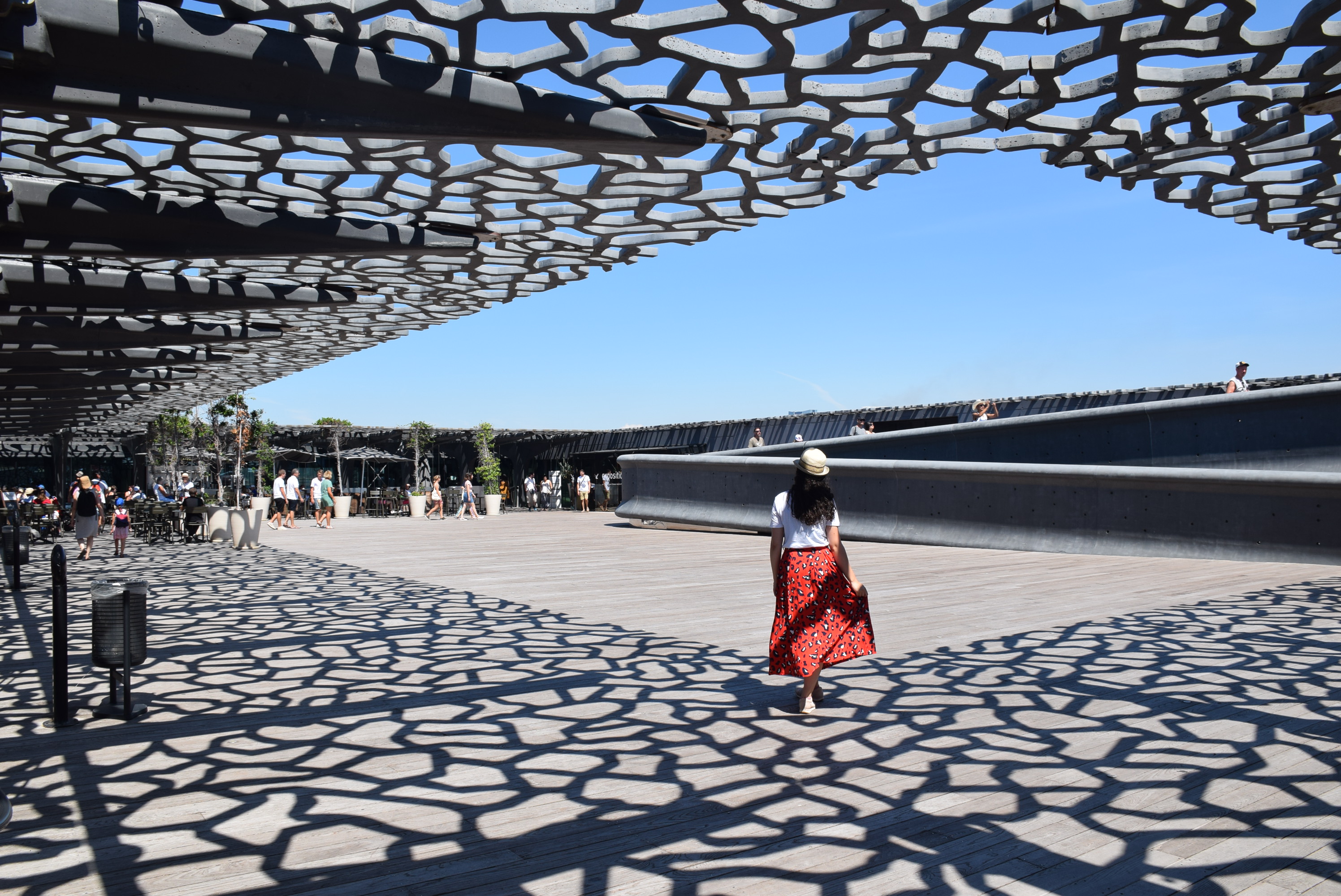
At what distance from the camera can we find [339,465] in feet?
138

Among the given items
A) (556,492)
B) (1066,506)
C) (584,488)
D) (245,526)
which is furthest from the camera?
(556,492)

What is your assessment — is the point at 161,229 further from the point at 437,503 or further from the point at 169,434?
the point at 169,434

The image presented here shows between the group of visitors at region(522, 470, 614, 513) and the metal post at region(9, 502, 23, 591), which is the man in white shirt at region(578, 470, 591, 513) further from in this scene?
the metal post at region(9, 502, 23, 591)

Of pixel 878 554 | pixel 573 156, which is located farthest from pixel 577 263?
pixel 878 554

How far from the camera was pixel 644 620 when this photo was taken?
30.2 ft

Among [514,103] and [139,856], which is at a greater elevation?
[514,103]

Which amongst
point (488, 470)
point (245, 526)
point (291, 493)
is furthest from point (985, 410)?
point (488, 470)

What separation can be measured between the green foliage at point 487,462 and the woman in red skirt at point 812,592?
34.2 meters

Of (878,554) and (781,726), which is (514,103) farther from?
(878,554)

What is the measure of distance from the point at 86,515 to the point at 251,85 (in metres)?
14.5

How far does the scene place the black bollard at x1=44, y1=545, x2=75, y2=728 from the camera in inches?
227

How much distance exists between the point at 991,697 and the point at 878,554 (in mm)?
9347

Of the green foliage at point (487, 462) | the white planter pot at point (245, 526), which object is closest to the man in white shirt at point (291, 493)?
the white planter pot at point (245, 526)

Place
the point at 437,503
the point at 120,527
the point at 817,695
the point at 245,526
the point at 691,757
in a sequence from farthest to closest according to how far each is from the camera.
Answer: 1. the point at 437,503
2. the point at 245,526
3. the point at 120,527
4. the point at 817,695
5. the point at 691,757
